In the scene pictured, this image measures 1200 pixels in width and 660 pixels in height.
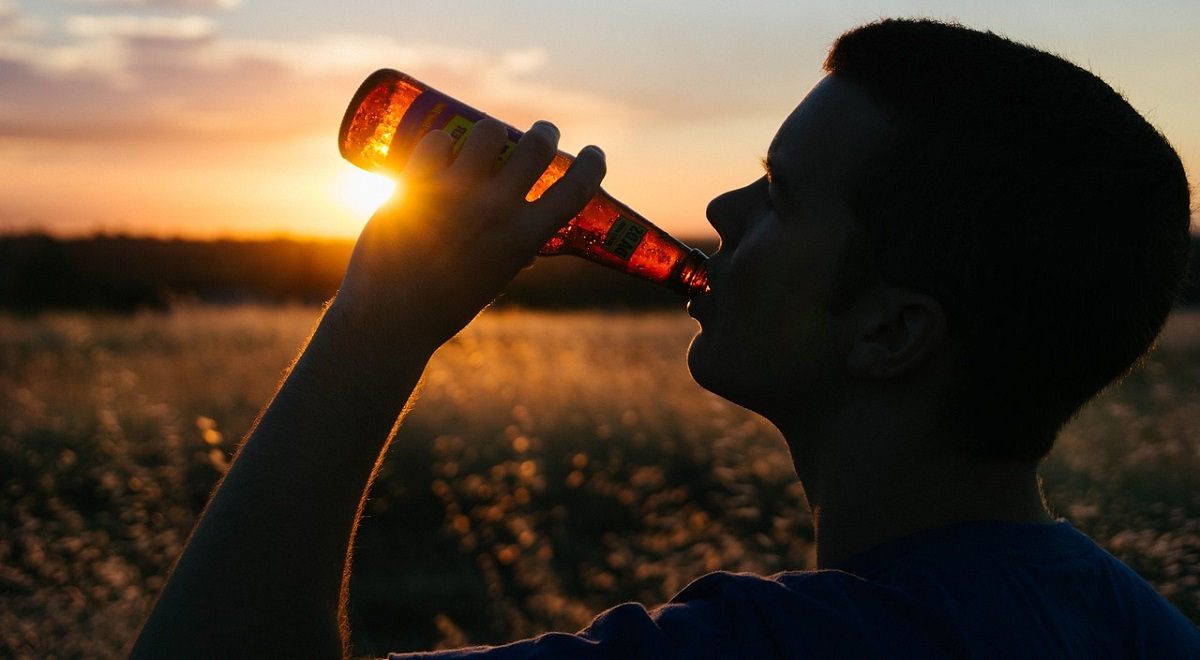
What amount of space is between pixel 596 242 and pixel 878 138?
0.89m

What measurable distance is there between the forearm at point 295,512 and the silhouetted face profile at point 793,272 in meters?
0.50

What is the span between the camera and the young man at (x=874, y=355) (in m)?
1.09

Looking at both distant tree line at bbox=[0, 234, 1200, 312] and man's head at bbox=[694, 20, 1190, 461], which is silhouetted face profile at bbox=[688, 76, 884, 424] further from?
distant tree line at bbox=[0, 234, 1200, 312]

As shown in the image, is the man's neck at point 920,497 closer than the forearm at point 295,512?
No

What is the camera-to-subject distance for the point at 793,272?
1.48 m

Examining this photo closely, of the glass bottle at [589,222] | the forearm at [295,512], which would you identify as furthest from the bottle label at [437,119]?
the forearm at [295,512]

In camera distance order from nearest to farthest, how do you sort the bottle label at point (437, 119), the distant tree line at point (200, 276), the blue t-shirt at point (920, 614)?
the blue t-shirt at point (920, 614)
the bottle label at point (437, 119)
the distant tree line at point (200, 276)

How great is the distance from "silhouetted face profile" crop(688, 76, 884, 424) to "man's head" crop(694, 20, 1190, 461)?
29 mm

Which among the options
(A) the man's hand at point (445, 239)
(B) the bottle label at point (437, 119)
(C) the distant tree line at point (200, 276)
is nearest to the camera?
(A) the man's hand at point (445, 239)

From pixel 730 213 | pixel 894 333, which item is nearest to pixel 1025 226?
pixel 894 333

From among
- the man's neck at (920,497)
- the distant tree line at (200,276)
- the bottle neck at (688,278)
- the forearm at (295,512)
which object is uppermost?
the bottle neck at (688,278)

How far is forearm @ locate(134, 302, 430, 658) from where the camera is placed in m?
1.09

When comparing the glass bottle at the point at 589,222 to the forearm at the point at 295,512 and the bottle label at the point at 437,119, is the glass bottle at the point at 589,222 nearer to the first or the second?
the bottle label at the point at 437,119

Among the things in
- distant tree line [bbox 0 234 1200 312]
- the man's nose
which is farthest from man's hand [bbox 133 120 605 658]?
distant tree line [bbox 0 234 1200 312]
